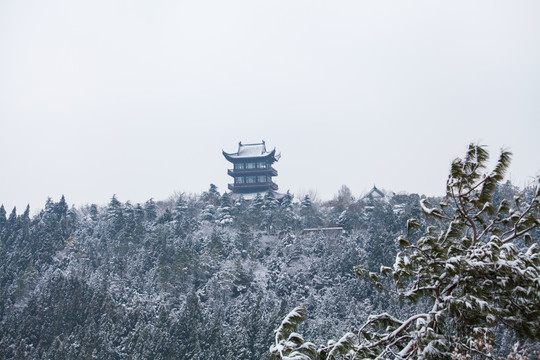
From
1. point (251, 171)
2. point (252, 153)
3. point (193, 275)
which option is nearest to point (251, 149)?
point (252, 153)

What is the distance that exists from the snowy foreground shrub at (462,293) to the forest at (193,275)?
711 inches

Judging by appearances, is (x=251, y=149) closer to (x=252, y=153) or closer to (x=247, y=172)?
(x=252, y=153)


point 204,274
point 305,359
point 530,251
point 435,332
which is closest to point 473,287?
point 435,332

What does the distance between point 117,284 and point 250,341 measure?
10894mm

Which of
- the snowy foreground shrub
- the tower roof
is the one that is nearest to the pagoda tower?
the tower roof

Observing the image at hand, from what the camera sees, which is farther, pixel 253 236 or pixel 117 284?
pixel 253 236

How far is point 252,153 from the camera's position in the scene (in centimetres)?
5153

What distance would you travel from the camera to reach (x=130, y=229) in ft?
127

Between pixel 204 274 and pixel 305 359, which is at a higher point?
pixel 204 274

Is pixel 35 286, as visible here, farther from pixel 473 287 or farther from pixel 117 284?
pixel 473 287

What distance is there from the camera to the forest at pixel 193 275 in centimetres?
2698

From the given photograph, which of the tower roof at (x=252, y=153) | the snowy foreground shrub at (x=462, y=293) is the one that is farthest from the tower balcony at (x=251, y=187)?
the snowy foreground shrub at (x=462, y=293)

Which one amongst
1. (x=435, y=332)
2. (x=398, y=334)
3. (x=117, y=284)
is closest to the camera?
(x=435, y=332)

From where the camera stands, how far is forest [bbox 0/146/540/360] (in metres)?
27.0
